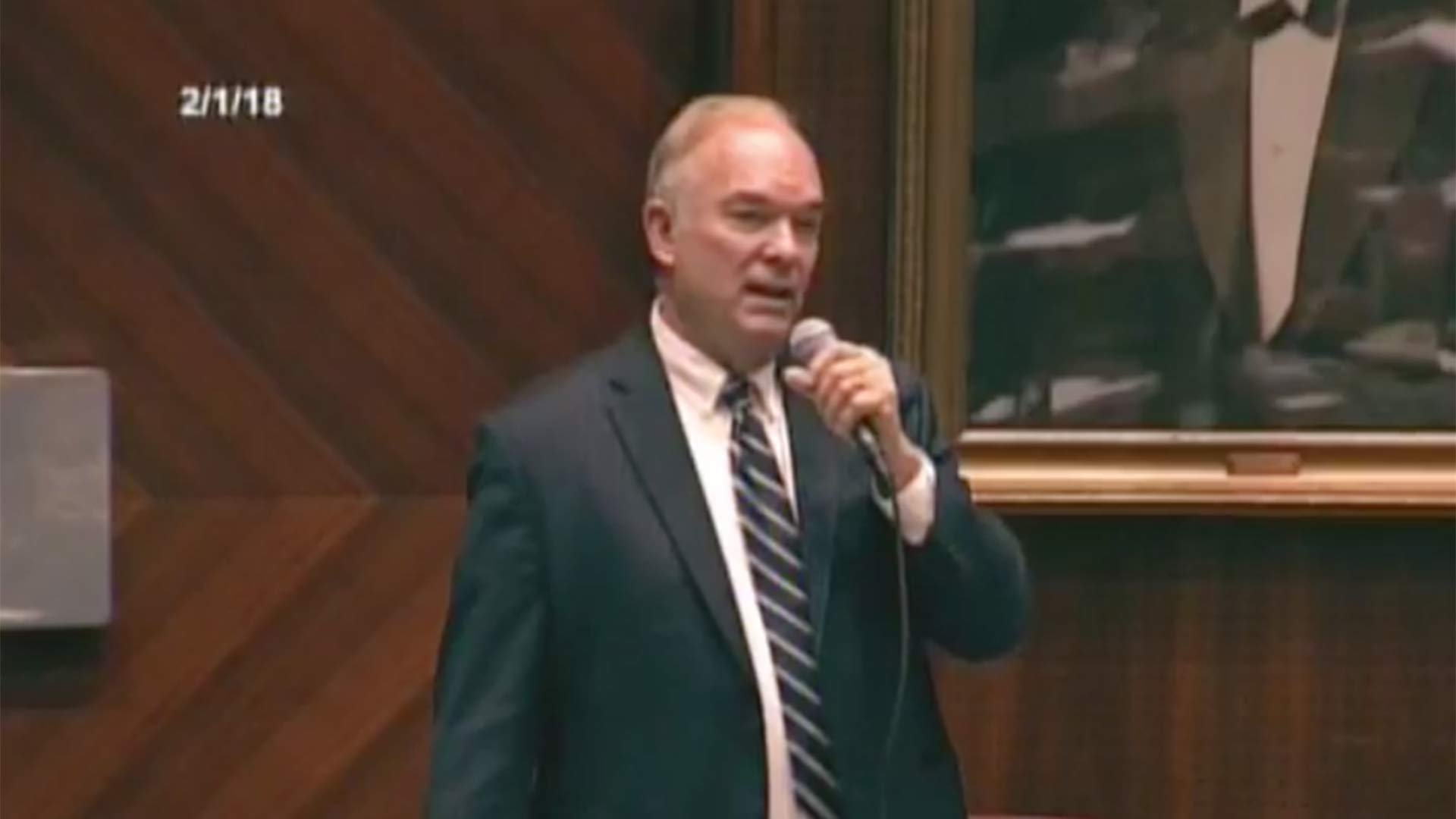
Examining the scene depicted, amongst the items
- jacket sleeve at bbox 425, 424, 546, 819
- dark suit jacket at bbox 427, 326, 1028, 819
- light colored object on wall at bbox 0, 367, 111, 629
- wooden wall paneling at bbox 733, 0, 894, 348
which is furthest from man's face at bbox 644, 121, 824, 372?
light colored object on wall at bbox 0, 367, 111, 629

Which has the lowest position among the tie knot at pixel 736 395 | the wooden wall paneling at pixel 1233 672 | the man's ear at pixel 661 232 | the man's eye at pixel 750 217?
the wooden wall paneling at pixel 1233 672

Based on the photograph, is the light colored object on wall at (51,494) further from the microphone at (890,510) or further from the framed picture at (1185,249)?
the microphone at (890,510)

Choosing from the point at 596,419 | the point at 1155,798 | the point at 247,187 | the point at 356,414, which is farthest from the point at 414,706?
the point at 596,419

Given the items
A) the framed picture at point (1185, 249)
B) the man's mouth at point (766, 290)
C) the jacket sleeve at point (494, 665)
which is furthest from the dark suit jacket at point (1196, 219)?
the jacket sleeve at point (494, 665)

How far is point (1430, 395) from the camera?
3168 mm

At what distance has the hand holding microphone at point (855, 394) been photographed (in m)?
2.12

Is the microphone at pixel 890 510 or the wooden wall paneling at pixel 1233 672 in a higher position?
the microphone at pixel 890 510

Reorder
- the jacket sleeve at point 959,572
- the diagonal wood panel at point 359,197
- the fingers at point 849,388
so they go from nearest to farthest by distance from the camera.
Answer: the fingers at point 849,388 < the jacket sleeve at point 959,572 < the diagonal wood panel at point 359,197

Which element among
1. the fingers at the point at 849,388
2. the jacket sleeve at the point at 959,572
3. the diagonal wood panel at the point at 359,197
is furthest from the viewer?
the diagonal wood panel at the point at 359,197

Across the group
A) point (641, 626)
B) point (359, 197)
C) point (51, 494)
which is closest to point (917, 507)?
point (641, 626)

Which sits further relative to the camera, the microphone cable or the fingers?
the microphone cable

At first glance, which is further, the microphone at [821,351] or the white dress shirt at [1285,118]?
the white dress shirt at [1285,118]

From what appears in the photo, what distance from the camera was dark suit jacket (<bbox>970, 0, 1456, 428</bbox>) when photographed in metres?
3.15

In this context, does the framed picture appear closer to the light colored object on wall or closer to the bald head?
the bald head
